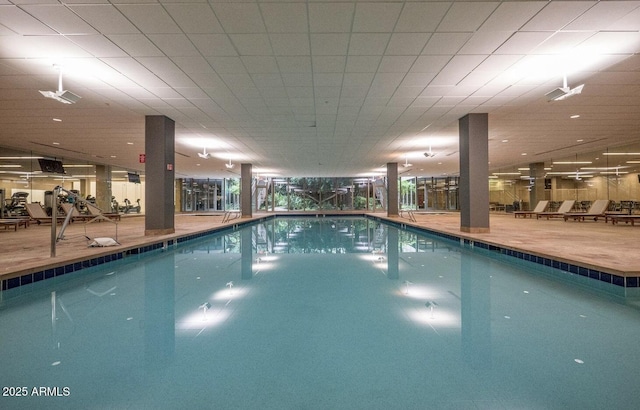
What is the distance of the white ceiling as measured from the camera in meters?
3.68

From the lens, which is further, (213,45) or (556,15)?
(213,45)

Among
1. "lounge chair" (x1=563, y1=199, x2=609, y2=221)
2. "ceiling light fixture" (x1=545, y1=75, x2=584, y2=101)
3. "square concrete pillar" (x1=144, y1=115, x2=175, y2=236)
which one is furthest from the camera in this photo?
"lounge chair" (x1=563, y1=199, x2=609, y2=221)

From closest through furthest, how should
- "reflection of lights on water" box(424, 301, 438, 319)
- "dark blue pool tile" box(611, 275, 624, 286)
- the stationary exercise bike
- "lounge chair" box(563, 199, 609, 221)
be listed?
1. "reflection of lights on water" box(424, 301, 438, 319)
2. "dark blue pool tile" box(611, 275, 624, 286)
3. "lounge chair" box(563, 199, 609, 221)
4. the stationary exercise bike

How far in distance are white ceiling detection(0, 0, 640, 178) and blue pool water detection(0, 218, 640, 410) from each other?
313cm

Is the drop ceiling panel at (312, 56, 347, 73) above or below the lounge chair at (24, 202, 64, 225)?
above

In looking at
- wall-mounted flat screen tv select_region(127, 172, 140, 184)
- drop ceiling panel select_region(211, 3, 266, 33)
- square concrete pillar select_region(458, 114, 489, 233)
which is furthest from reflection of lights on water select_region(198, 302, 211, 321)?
wall-mounted flat screen tv select_region(127, 172, 140, 184)

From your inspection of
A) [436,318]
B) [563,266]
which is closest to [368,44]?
[436,318]

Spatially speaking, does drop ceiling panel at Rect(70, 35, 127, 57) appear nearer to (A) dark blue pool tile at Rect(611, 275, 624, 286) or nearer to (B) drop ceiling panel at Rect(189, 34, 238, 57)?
(B) drop ceiling panel at Rect(189, 34, 238, 57)

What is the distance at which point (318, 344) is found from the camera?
2199mm

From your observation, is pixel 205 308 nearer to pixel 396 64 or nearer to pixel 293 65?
pixel 293 65

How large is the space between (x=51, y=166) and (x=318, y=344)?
55.9ft

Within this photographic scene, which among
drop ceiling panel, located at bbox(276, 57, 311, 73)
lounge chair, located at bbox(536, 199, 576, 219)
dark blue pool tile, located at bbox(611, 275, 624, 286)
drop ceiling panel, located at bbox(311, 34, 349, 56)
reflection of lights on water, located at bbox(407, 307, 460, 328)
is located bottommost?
reflection of lights on water, located at bbox(407, 307, 460, 328)

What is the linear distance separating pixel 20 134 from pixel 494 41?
1277 cm

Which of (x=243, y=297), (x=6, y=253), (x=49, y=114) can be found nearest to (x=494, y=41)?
(x=243, y=297)
